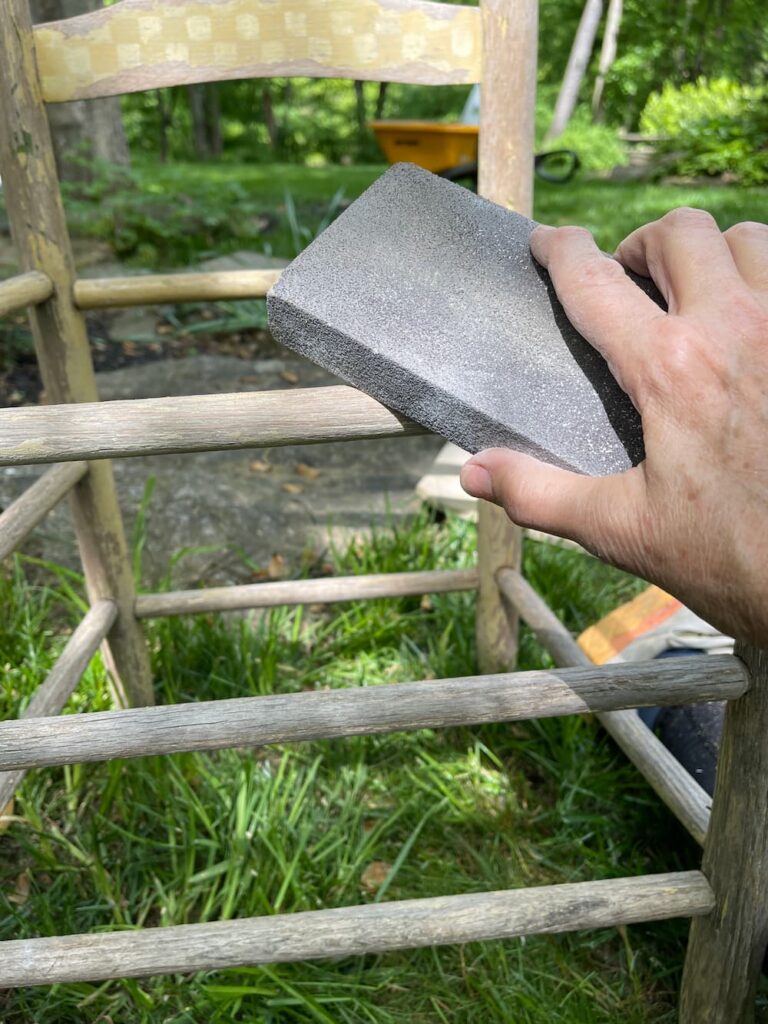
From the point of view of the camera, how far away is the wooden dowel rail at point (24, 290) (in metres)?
1.27

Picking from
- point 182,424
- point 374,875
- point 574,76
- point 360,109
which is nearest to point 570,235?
point 182,424

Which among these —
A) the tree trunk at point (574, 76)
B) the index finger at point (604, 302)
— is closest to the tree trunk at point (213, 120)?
the tree trunk at point (574, 76)

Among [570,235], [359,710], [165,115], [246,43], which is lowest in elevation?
[165,115]

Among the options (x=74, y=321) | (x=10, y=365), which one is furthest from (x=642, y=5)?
(x=74, y=321)

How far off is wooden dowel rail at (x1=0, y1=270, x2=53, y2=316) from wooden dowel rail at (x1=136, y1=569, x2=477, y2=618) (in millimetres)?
613

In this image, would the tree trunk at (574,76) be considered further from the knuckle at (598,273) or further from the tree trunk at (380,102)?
the knuckle at (598,273)

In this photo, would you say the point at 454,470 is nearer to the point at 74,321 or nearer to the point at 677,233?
the point at 74,321

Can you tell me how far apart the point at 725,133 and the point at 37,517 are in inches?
396

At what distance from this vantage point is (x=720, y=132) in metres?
9.69

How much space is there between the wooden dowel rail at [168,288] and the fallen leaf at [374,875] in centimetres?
101

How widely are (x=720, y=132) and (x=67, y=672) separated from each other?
1020 cm

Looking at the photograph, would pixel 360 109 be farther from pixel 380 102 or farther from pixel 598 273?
pixel 598 273

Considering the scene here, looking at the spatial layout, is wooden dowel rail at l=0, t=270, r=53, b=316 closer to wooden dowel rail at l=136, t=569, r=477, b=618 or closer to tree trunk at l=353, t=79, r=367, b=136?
wooden dowel rail at l=136, t=569, r=477, b=618

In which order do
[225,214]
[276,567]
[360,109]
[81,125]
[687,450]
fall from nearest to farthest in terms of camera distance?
[687,450] → [276,567] → [225,214] → [81,125] → [360,109]
